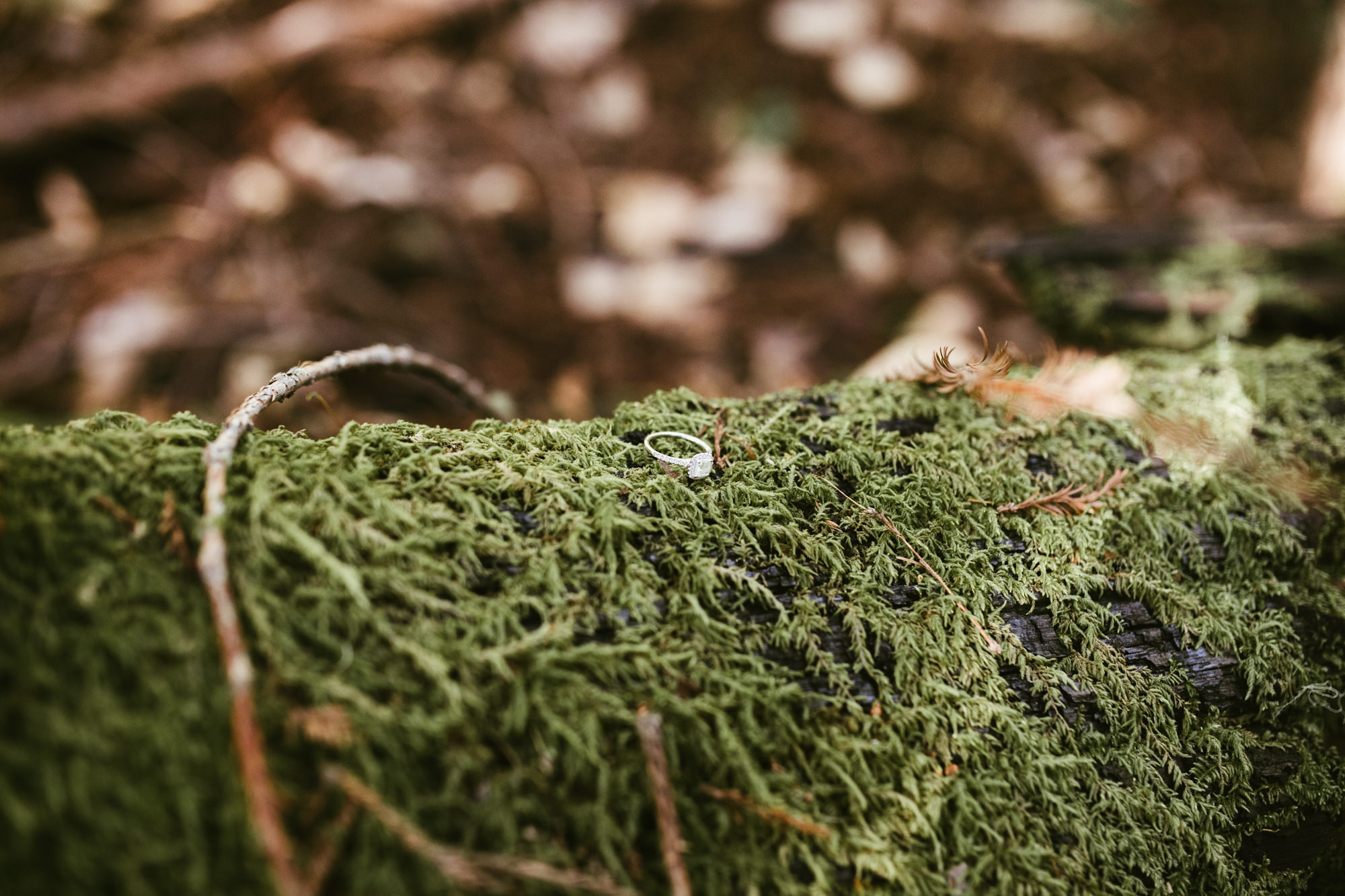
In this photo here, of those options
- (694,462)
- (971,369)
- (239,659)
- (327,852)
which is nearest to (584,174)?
(971,369)

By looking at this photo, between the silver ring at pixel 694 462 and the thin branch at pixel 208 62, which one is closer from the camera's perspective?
the silver ring at pixel 694 462

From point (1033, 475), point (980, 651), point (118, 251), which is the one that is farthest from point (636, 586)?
point (118, 251)

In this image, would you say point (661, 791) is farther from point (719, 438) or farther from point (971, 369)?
point (971, 369)

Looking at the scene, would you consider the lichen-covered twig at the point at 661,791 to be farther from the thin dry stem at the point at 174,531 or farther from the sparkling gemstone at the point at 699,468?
the thin dry stem at the point at 174,531

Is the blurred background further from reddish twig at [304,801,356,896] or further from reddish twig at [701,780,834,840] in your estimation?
reddish twig at [304,801,356,896]

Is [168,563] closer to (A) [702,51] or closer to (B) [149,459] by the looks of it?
(B) [149,459]

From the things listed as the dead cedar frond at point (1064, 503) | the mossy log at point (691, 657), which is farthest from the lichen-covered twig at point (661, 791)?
the dead cedar frond at point (1064, 503)
